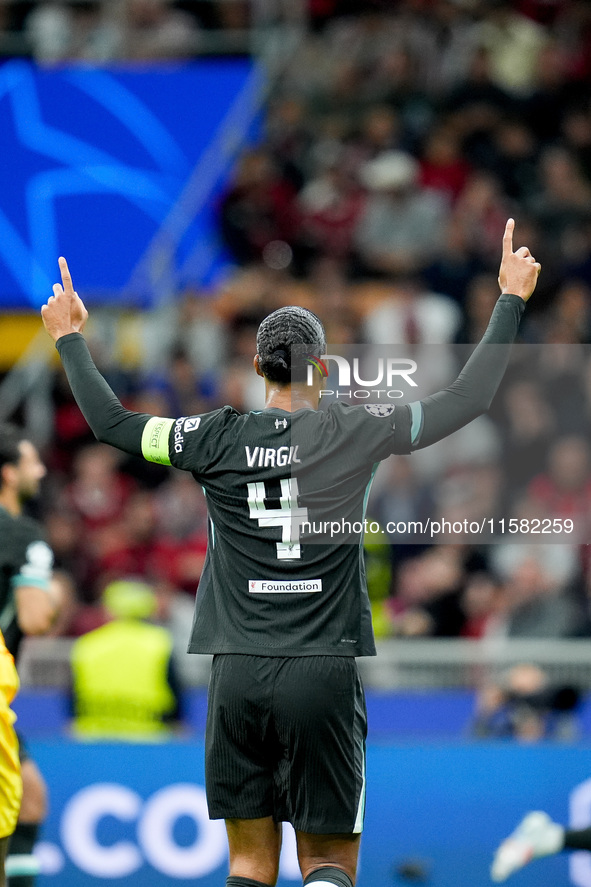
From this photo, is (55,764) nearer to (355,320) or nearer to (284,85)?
(355,320)

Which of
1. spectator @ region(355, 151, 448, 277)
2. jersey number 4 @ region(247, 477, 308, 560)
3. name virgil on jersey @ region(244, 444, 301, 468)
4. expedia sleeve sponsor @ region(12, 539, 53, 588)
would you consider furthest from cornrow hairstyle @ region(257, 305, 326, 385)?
spectator @ region(355, 151, 448, 277)

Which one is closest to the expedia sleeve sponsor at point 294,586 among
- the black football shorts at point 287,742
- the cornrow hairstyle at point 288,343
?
the black football shorts at point 287,742

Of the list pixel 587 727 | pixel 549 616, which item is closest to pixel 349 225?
pixel 549 616

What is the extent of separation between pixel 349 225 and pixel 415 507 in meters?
3.61

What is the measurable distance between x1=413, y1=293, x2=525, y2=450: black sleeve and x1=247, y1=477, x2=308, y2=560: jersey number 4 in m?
0.38

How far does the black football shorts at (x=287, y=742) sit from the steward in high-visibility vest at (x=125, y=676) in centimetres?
388

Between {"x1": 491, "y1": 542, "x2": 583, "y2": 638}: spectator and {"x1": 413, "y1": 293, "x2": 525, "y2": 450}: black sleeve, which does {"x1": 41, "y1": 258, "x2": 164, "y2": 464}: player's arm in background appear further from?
{"x1": 491, "y1": 542, "x2": 583, "y2": 638}: spectator

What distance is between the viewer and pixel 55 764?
6789 millimetres

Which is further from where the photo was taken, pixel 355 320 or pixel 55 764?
pixel 355 320

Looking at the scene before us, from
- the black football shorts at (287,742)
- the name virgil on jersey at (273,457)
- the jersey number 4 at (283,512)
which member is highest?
the name virgil on jersey at (273,457)

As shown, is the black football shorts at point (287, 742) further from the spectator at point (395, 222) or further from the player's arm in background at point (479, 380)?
the spectator at point (395, 222)

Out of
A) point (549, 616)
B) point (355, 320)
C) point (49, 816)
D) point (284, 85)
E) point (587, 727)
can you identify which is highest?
point (284, 85)

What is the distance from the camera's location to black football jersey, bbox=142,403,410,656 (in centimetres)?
361

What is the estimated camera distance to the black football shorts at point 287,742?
3.55 metres
